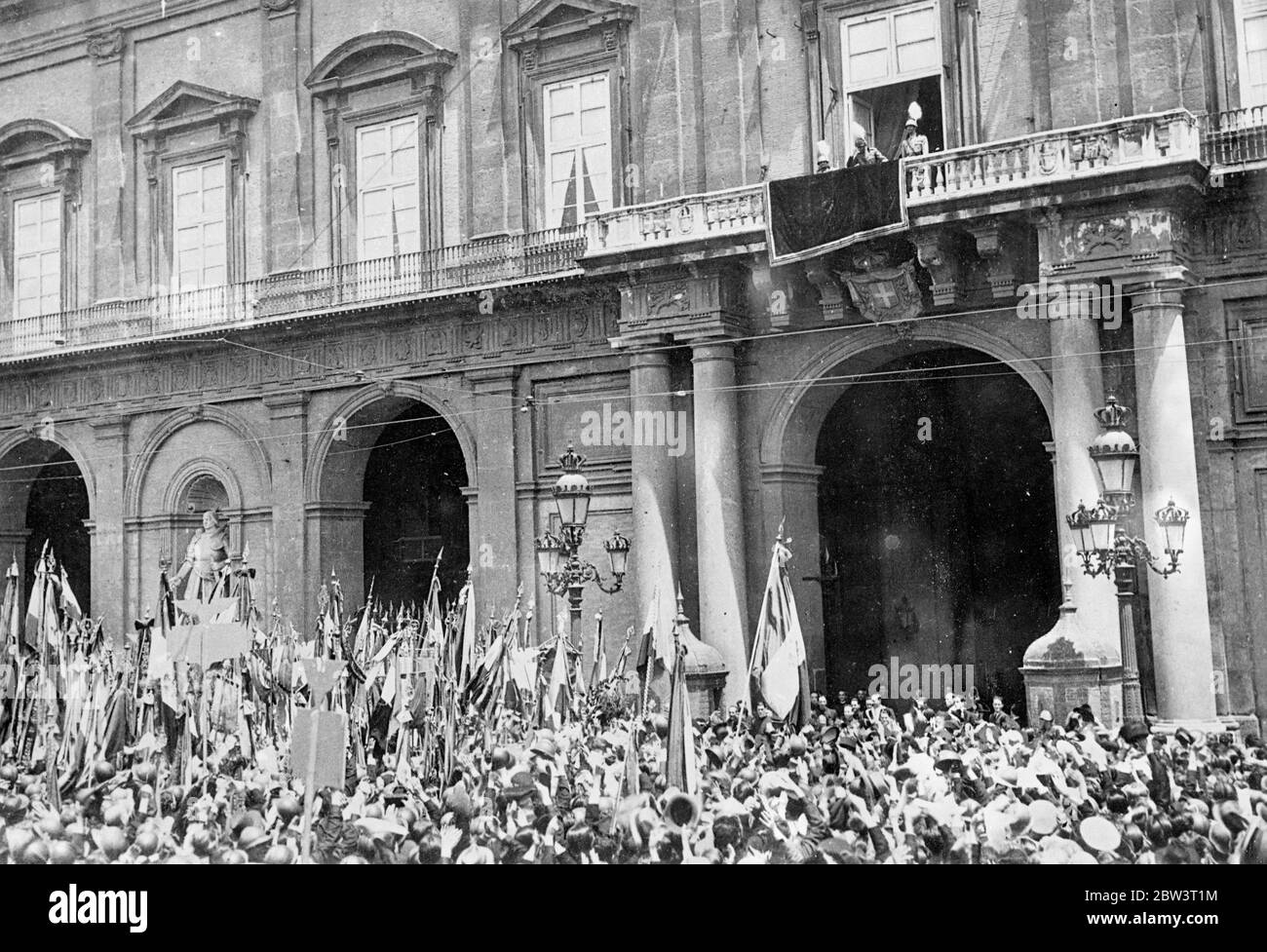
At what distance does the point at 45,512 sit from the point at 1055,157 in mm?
13159

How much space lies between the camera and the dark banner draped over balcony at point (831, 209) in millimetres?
17391

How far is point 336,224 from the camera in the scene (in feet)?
66.9

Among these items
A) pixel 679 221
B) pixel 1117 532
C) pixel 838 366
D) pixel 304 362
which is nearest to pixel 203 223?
pixel 304 362

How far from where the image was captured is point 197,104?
2061 centimetres

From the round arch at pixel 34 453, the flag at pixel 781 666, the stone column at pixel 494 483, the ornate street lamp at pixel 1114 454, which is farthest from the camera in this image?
the round arch at pixel 34 453

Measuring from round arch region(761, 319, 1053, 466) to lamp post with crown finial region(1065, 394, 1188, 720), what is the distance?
7.86ft

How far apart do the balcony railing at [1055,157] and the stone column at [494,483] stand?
6.08m

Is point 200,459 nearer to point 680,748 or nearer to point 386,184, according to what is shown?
point 386,184

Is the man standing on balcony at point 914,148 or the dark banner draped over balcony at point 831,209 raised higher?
the man standing on balcony at point 914,148

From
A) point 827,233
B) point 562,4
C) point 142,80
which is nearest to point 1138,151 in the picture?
point 827,233

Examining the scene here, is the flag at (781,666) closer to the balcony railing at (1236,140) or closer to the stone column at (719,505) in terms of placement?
the stone column at (719,505)

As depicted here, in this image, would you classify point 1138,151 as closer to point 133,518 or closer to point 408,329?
point 408,329

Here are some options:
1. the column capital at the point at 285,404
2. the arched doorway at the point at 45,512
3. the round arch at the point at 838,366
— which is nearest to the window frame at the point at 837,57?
the round arch at the point at 838,366

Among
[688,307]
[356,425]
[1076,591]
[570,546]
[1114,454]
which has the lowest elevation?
[1076,591]
